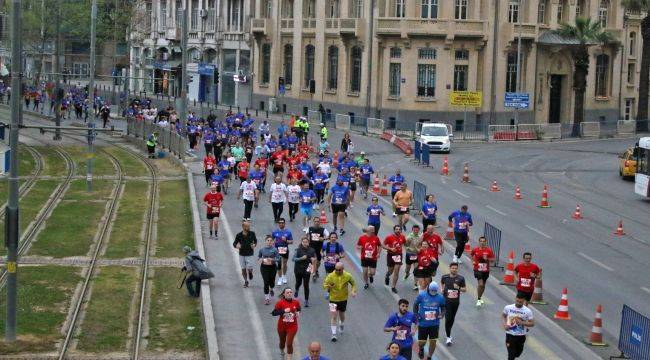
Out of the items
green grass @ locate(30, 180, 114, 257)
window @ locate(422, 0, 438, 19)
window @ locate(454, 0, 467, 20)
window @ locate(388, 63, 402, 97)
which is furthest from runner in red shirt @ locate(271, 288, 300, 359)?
window @ locate(454, 0, 467, 20)

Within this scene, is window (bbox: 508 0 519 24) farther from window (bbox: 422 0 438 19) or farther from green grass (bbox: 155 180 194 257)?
green grass (bbox: 155 180 194 257)

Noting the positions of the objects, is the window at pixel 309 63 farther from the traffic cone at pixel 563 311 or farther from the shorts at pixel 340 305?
the shorts at pixel 340 305

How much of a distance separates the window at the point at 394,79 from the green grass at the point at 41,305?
48590mm

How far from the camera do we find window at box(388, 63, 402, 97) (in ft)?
241

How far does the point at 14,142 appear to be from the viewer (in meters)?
20.4

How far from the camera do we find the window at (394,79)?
73500 mm

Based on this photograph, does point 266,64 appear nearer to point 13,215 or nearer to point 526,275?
point 526,275

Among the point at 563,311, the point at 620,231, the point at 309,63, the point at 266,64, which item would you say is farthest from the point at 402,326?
the point at 266,64

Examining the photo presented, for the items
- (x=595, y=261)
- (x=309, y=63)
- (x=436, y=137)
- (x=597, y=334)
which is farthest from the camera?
(x=309, y=63)

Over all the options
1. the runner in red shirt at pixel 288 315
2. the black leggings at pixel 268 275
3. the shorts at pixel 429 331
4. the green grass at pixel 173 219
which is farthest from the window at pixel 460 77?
the runner in red shirt at pixel 288 315

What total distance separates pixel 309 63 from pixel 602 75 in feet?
65.3

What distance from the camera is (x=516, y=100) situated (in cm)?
6812

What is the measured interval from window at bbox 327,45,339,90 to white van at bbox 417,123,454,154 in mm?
19822

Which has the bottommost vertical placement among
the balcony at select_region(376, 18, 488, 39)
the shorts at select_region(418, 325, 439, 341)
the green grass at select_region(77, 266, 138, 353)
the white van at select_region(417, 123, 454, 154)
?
the green grass at select_region(77, 266, 138, 353)
